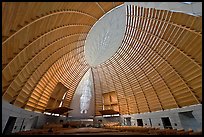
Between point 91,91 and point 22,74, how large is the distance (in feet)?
71.9

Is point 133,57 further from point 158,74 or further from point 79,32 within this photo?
point 79,32

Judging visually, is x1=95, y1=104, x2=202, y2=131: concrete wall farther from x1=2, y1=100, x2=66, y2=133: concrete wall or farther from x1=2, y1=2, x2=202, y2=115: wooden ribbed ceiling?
x1=2, y1=100, x2=66, y2=133: concrete wall

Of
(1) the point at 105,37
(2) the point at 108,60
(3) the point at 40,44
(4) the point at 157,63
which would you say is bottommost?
(3) the point at 40,44

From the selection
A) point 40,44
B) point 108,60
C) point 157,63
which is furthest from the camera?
point 108,60

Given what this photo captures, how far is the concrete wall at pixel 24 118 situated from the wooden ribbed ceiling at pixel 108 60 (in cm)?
99

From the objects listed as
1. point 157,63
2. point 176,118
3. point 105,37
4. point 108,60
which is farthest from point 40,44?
point 176,118

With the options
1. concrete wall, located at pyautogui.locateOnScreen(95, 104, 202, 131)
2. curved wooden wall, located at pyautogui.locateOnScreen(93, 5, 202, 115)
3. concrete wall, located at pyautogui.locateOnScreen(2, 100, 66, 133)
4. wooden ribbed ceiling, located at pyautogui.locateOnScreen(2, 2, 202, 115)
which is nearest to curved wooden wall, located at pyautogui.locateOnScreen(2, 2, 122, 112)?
wooden ribbed ceiling, located at pyautogui.locateOnScreen(2, 2, 202, 115)

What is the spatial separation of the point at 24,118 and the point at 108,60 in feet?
60.8

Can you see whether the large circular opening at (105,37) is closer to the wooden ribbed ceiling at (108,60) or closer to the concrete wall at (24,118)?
the wooden ribbed ceiling at (108,60)

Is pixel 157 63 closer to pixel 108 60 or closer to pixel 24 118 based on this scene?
pixel 108 60

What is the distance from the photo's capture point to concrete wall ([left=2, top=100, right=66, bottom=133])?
666 inches

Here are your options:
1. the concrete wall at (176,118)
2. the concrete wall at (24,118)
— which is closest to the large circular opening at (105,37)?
the concrete wall at (176,118)

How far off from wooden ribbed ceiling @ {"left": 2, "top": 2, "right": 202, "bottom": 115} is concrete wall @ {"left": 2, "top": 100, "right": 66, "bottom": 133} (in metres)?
0.99

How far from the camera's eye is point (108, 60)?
3338 cm
